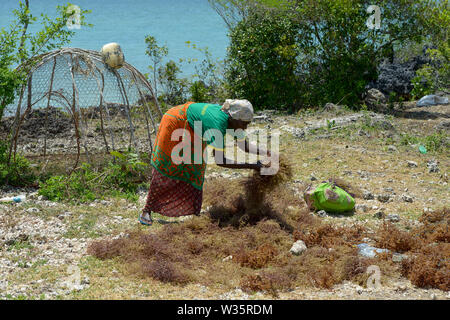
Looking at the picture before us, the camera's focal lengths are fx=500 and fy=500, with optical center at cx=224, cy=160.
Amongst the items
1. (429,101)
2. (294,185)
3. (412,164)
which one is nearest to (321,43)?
(429,101)

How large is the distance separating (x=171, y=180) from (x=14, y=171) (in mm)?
2663

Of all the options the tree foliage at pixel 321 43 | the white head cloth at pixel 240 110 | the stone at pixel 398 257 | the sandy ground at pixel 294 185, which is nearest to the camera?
the sandy ground at pixel 294 185

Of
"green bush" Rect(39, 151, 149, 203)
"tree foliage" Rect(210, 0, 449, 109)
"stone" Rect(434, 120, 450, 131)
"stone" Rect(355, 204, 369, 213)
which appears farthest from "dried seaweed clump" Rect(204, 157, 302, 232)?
"tree foliage" Rect(210, 0, 449, 109)

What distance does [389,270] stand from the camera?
13.3 ft

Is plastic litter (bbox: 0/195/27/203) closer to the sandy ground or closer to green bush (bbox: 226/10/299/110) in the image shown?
the sandy ground

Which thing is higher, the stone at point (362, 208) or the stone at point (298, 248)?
the stone at point (298, 248)

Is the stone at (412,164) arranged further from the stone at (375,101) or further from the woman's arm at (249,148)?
the stone at (375,101)

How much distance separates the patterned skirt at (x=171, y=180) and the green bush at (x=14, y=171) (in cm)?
234

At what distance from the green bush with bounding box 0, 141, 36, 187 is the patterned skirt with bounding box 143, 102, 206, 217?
234 centimetres

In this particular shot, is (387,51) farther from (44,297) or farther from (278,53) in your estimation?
(44,297)

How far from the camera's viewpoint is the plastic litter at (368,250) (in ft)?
14.3

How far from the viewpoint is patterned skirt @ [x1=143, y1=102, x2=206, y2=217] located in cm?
511

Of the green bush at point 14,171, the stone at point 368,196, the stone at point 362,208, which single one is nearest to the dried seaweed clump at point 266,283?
the stone at point 362,208

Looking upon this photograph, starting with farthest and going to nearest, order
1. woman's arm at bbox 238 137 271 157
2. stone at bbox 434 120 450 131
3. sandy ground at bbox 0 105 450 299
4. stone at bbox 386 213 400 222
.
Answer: stone at bbox 434 120 450 131, stone at bbox 386 213 400 222, woman's arm at bbox 238 137 271 157, sandy ground at bbox 0 105 450 299
